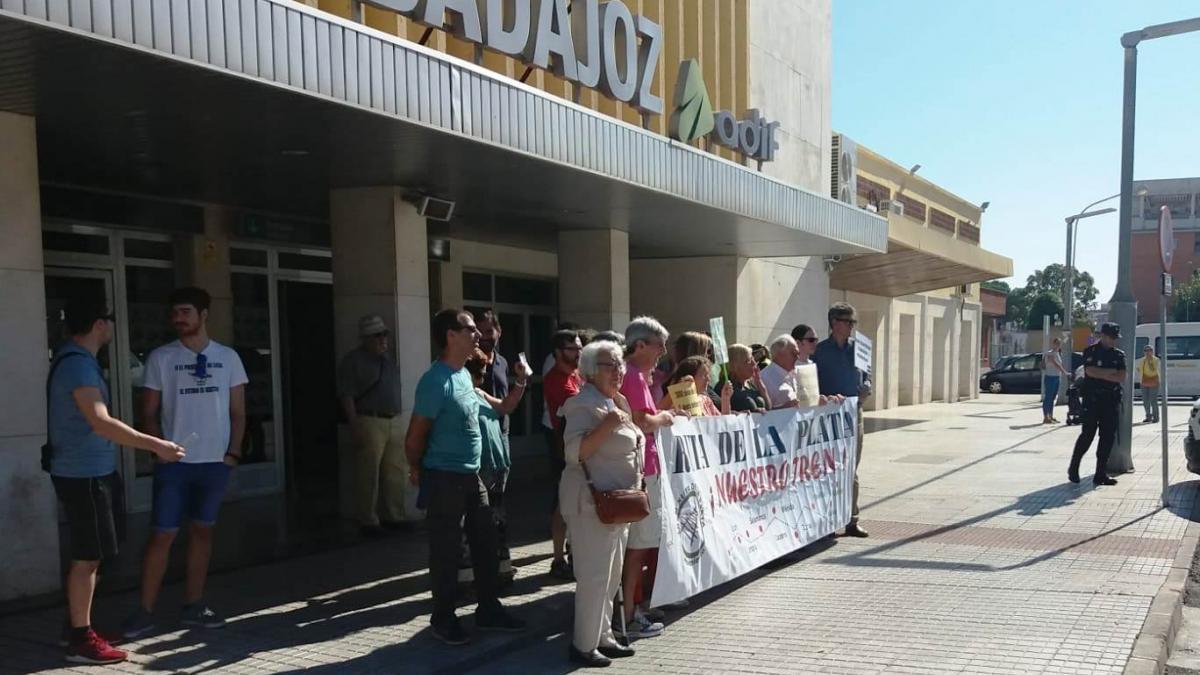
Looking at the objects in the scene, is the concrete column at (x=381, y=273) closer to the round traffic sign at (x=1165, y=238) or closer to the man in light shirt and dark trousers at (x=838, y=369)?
the man in light shirt and dark trousers at (x=838, y=369)

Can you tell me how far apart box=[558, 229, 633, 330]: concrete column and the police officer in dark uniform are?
5.44 m

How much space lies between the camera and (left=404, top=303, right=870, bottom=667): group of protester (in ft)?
16.2

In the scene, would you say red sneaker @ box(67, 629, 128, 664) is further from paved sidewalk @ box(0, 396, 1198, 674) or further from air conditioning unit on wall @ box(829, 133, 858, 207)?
air conditioning unit on wall @ box(829, 133, 858, 207)

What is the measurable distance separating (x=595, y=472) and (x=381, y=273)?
442 centimetres

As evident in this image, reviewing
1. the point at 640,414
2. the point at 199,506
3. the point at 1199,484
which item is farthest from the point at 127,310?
the point at 1199,484

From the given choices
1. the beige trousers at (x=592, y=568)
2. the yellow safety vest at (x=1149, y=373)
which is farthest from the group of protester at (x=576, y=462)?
the yellow safety vest at (x=1149, y=373)

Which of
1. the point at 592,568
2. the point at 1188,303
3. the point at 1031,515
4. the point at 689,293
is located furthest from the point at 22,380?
the point at 1188,303

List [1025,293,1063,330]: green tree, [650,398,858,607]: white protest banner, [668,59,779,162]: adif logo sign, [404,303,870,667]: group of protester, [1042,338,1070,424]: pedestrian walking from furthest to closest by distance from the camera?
[1025,293,1063,330]: green tree, [1042,338,1070,424]: pedestrian walking, [668,59,779,162]: adif logo sign, [650,398,858,607]: white protest banner, [404,303,870,667]: group of protester

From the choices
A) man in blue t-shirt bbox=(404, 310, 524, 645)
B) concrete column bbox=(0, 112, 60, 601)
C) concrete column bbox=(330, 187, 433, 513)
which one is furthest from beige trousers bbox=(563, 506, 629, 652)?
concrete column bbox=(330, 187, 433, 513)

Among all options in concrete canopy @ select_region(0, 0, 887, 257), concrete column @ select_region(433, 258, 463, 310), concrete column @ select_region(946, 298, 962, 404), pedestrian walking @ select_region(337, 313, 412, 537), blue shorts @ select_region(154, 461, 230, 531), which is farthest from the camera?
concrete column @ select_region(946, 298, 962, 404)

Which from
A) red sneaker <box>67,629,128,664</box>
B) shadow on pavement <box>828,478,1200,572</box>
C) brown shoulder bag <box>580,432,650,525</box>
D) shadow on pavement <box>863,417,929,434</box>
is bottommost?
shadow on pavement <box>863,417,929,434</box>

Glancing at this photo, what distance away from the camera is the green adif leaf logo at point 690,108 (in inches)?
404

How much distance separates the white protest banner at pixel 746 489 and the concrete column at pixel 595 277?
439 centimetres

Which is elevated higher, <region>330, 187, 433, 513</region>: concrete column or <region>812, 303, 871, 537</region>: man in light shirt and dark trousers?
<region>330, 187, 433, 513</region>: concrete column
